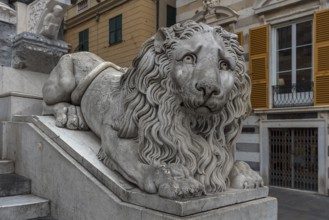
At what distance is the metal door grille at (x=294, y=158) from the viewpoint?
9.54m

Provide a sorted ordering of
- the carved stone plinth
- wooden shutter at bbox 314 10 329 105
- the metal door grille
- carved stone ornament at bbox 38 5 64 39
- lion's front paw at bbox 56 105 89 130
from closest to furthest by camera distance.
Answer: lion's front paw at bbox 56 105 89 130 → the carved stone plinth → carved stone ornament at bbox 38 5 64 39 → wooden shutter at bbox 314 10 329 105 → the metal door grille

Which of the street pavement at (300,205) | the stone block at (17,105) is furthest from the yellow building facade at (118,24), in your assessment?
the stone block at (17,105)

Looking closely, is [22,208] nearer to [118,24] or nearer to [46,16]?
[46,16]

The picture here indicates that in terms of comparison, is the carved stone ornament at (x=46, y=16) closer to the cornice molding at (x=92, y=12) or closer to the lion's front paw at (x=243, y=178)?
the lion's front paw at (x=243, y=178)

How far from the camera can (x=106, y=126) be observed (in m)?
2.78

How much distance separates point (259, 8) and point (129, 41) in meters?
7.44

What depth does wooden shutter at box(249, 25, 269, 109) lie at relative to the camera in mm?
10672

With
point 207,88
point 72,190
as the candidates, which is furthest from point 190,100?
point 72,190

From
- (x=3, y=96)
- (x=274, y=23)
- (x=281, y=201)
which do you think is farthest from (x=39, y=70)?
(x=274, y=23)

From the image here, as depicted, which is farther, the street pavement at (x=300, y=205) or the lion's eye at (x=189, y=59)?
the street pavement at (x=300, y=205)

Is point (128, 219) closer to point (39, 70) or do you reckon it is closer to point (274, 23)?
point (39, 70)

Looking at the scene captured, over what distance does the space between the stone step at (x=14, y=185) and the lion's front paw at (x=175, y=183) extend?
164cm

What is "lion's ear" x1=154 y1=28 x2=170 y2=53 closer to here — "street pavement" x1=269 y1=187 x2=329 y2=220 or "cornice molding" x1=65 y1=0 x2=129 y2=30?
"street pavement" x1=269 y1=187 x2=329 y2=220

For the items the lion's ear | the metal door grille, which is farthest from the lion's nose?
the metal door grille
